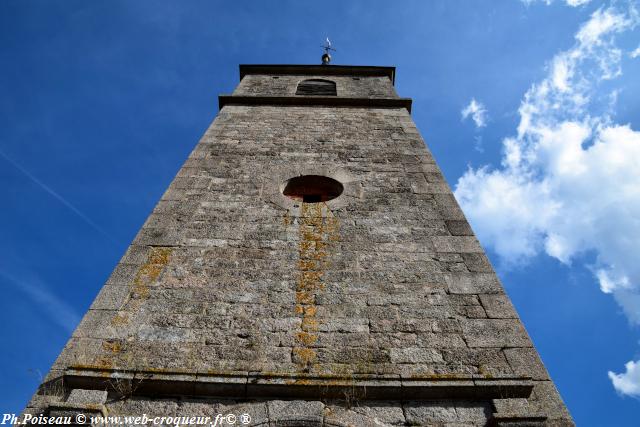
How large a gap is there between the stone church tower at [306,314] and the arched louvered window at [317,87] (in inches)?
177

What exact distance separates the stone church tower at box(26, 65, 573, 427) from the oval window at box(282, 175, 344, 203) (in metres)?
0.02

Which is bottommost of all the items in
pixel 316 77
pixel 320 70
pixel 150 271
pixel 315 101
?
pixel 150 271

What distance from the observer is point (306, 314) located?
12.9 feet

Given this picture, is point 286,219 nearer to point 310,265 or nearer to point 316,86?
point 310,265

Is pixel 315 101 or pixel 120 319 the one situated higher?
pixel 315 101

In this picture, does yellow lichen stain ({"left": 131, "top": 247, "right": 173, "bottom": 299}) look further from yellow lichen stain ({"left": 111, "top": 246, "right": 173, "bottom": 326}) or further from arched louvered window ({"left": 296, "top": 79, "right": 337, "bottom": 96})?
arched louvered window ({"left": 296, "top": 79, "right": 337, "bottom": 96})

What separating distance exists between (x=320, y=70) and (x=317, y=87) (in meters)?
1.47

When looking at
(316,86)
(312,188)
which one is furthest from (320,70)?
(312,188)

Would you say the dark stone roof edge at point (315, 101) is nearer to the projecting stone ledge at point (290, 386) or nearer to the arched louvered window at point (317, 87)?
the arched louvered window at point (317, 87)

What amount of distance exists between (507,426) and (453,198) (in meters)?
2.95

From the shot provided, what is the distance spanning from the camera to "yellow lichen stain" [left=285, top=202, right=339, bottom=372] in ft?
11.9

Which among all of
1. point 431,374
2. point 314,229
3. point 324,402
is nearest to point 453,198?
point 314,229

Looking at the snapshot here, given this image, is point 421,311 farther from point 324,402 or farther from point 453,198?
point 453,198

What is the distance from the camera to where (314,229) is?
16.4ft
